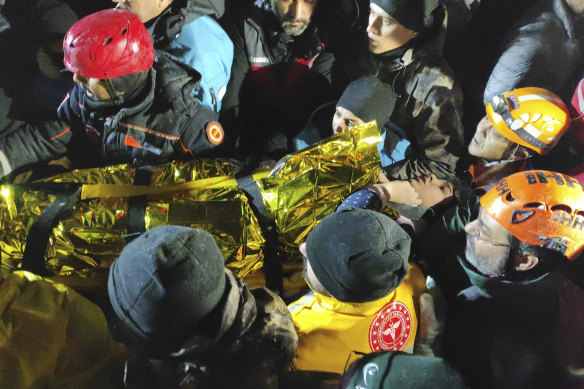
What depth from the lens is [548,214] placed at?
2176 mm

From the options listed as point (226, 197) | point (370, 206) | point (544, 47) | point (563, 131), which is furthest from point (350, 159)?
point (544, 47)

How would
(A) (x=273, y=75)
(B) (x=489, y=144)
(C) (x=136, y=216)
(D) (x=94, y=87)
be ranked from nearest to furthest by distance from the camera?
(C) (x=136, y=216) → (D) (x=94, y=87) → (B) (x=489, y=144) → (A) (x=273, y=75)

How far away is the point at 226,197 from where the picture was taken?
6.60 ft

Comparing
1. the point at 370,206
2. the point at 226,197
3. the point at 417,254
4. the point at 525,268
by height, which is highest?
the point at 226,197

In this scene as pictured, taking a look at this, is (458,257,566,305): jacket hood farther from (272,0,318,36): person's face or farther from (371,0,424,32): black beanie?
(272,0,318,36): person's face

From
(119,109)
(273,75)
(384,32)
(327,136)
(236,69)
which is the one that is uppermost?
(384,32)

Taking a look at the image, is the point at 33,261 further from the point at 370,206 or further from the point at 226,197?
the point at 370,206

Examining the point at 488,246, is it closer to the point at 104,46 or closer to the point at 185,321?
the point at 185,321

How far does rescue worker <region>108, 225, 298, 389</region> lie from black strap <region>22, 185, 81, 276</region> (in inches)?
28.8

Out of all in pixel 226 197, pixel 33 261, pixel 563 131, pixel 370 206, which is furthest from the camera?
pixel 563 131

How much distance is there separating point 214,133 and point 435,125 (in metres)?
1.71

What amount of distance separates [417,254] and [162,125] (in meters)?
1.87

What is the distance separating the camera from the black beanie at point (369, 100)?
9.39 feet

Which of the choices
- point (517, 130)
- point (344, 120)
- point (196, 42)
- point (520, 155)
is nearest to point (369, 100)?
point (344, 120)
